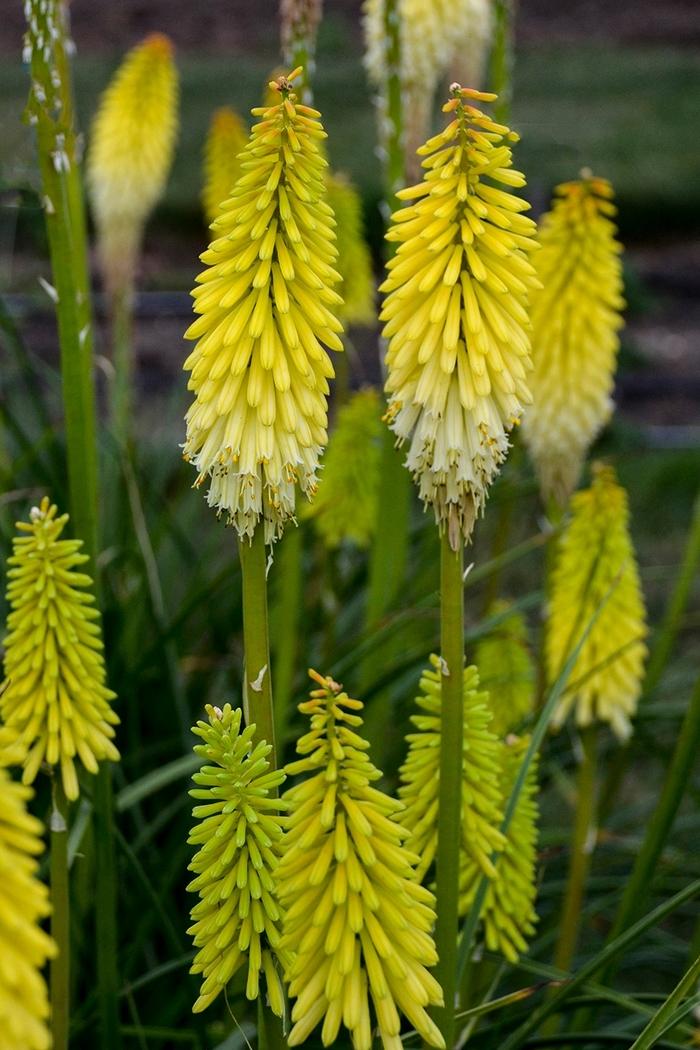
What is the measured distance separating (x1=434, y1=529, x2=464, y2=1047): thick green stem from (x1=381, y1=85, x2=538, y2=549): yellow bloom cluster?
0.06 meters

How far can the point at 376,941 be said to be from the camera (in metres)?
1.46

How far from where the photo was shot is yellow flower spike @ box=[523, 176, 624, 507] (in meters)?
3.01

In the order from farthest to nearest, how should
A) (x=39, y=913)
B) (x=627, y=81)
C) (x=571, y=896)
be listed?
(x=627, y=81) < (x=571, y=896) < (x=39, y=913)

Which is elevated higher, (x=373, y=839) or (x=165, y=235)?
(x=165, y=235)

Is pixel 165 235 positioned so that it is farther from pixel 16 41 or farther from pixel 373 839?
pixel 373 839

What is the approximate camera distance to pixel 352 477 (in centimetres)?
345

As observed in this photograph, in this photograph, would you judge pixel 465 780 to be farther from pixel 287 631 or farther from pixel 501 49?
pixel 501 49

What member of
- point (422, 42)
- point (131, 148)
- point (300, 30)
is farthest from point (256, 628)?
point (131, 148)

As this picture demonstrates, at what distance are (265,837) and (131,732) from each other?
1894mm

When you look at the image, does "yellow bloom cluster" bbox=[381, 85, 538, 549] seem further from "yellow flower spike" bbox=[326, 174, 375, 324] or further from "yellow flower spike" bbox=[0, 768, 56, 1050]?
"yellow flower spike" bbox=[326, 174, 375, 324]

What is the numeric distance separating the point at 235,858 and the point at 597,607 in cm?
133

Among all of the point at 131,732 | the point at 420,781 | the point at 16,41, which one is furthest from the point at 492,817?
the point at 16,41

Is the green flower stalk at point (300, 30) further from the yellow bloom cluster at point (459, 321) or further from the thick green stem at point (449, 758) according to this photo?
the thick green stem at point (449, 758)

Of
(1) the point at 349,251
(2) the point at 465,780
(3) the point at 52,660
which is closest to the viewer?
(3) the point at 52,660
